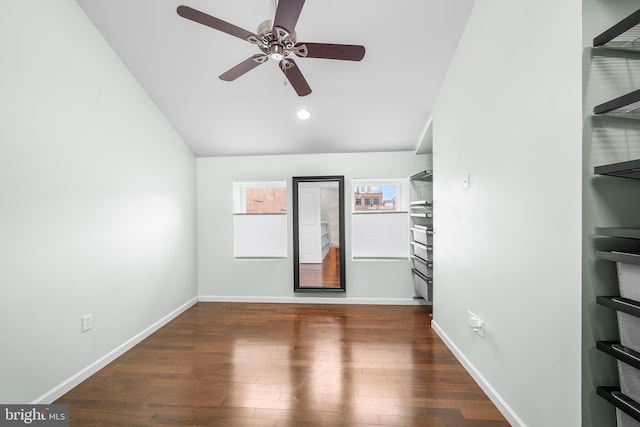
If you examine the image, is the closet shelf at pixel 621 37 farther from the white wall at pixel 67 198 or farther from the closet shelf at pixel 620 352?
the white wall at pixel 67 198

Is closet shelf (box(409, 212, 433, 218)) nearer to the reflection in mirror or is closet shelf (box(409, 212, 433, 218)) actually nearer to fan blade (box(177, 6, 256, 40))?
the reflection in mirror

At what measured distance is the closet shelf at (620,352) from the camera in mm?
956

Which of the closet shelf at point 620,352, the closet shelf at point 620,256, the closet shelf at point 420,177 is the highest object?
the closet shelf at point 420,177

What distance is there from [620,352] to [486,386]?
1.07 meters

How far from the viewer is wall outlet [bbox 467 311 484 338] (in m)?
1.93

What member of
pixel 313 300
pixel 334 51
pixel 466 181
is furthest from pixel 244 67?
pixel 313 300

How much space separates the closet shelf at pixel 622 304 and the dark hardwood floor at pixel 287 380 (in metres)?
1.03

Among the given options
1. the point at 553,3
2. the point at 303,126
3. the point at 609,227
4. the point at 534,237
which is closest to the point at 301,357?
the point at 534,237

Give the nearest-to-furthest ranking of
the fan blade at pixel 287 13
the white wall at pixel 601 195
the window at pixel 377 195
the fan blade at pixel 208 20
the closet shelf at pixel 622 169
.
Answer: the closet shelf at pixel 622 169
the white wall at pixel 601 195
the fan blade at pixel 287 13
the fan blade at pixel 208 20
the window at pixel 377 195

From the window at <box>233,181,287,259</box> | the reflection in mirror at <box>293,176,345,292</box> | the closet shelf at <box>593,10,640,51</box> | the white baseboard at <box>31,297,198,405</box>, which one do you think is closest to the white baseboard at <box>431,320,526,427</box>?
the reflection in mirror at <box>293,176,345,292</box>

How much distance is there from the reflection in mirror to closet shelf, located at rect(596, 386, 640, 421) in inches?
107

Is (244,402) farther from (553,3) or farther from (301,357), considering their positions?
(553,3)

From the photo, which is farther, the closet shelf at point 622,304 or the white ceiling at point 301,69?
the white ceiling at point 301,69

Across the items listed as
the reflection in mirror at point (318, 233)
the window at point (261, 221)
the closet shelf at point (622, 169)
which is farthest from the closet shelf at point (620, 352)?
the window at point (261, 221)
